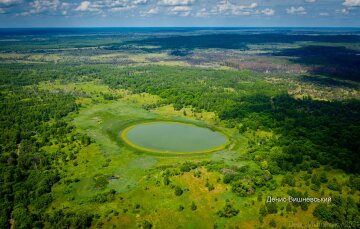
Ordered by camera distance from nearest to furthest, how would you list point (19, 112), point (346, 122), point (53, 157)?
point (53, 157) → point (346, 122) → point (19, 112)

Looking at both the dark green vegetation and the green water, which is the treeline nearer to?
the dark green vegetation

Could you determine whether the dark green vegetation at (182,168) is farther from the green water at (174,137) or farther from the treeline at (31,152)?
the green water at (174,137)

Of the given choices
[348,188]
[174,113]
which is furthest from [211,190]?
[174,113]

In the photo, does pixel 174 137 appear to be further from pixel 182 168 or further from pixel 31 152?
pixel 31 152

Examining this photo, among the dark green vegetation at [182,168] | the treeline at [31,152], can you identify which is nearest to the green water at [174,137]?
the dark green vegetation at [182,168]

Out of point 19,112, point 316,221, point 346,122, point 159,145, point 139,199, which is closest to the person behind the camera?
point 316,221

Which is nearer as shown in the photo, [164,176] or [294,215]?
[294,215]

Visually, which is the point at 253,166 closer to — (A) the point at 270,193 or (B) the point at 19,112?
(A) the point at 270,193

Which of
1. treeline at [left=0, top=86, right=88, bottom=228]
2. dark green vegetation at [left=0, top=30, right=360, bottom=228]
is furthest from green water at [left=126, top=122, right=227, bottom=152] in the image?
treeline at [left=0, top=86, right=88, bottom=228]
